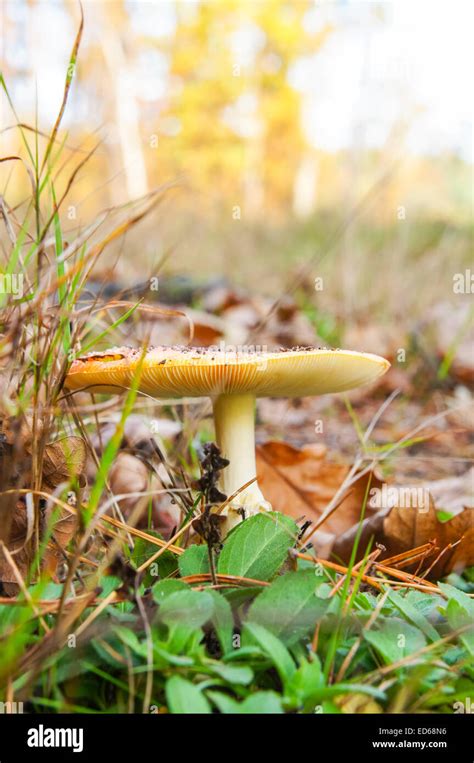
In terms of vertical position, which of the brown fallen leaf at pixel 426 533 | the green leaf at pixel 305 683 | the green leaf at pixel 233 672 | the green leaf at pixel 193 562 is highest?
the brown fallen leaf at pixel 426 533

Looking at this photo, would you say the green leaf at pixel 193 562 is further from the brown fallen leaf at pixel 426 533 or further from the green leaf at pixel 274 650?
the brown fallen leaf at pixel 426 533

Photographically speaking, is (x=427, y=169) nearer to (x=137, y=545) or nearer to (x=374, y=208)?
(x=374, y=208)

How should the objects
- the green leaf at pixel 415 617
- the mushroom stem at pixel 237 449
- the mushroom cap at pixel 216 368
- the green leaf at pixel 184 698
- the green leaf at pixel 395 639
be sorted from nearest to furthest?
the green leaf at pixel 184 698 → the green leaf at pixel 395 639 → the green leaf at pixel 415 617 → the mushroom cap at pixel 216 368 → the mushroom stem at pixel 237 449

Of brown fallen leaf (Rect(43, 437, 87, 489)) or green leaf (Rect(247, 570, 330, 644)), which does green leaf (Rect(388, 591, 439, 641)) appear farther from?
brown fallen leaf (Rect(43, 437, 87, 489))

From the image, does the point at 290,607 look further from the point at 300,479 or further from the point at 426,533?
the point at 300,479

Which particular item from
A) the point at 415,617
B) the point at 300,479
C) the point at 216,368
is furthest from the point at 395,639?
the point at 300,479

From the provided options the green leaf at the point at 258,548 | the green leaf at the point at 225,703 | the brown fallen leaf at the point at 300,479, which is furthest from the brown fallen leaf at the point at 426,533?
the green leaf at the point at 225,703

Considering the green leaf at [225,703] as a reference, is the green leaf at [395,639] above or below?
above
